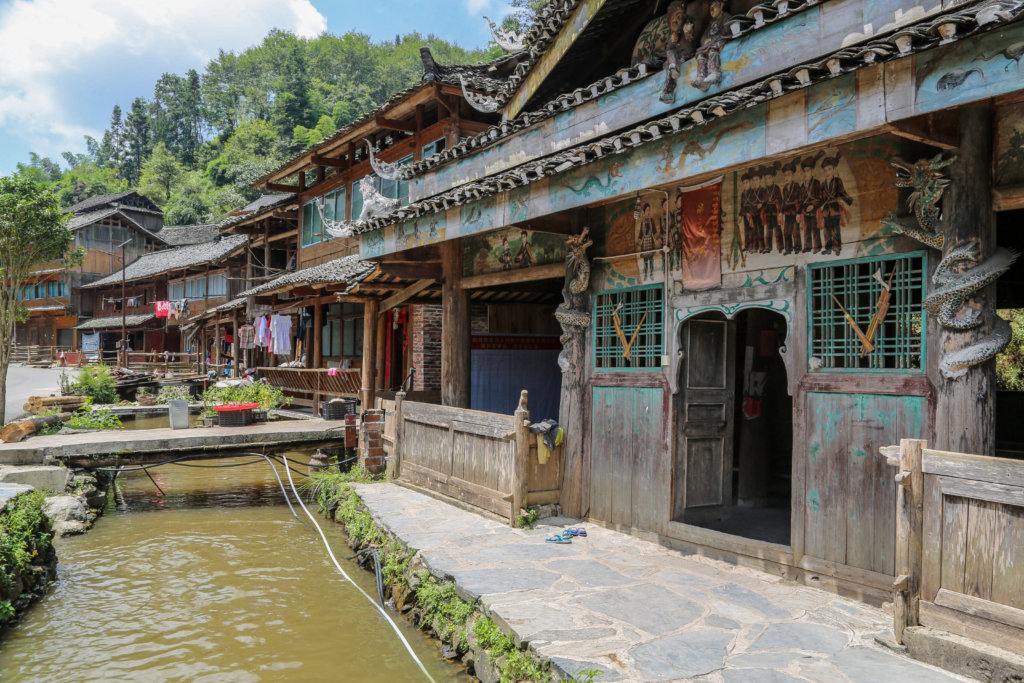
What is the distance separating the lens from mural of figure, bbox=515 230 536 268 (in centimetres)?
945

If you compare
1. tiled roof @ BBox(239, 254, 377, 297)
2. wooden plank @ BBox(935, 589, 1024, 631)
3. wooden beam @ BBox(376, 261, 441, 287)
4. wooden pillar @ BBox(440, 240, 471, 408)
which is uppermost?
tiled roof @ BBox(239, 254, 377, 297)

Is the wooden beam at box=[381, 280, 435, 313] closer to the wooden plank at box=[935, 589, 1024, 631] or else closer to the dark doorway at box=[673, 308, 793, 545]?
the dark doorway at box=[673, 308, 793, 545]

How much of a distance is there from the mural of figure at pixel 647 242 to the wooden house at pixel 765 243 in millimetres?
23

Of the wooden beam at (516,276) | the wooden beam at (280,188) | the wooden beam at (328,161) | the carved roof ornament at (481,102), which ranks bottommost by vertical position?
the wooden beam at (516,276)

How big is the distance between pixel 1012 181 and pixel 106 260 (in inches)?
2075

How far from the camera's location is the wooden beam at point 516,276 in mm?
8875

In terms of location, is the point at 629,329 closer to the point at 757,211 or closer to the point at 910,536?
the point at 757,211

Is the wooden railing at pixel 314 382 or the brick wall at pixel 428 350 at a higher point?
the brick wall at pixel 428 350

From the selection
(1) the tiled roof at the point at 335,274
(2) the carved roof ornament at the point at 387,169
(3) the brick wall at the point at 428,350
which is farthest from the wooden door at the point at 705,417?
(3) the brick wall at the point at 428,350

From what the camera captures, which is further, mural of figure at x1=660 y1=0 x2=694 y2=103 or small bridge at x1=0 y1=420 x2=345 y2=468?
small bridge at x1=0 y1=420 x2=345 y2=468

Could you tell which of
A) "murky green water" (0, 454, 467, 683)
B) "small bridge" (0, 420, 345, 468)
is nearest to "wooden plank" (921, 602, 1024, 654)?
"murky green water" (0, 454, 467, 683)

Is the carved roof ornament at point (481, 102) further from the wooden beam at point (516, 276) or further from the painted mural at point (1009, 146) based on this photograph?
the painted mural at point (1009, 146)

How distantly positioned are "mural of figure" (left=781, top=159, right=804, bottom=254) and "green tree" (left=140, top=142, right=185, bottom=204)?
6361 centimetres

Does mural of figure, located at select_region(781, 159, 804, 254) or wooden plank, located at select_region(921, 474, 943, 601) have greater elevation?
mural of figure, located at select_region(781, 159, 804, 254)
